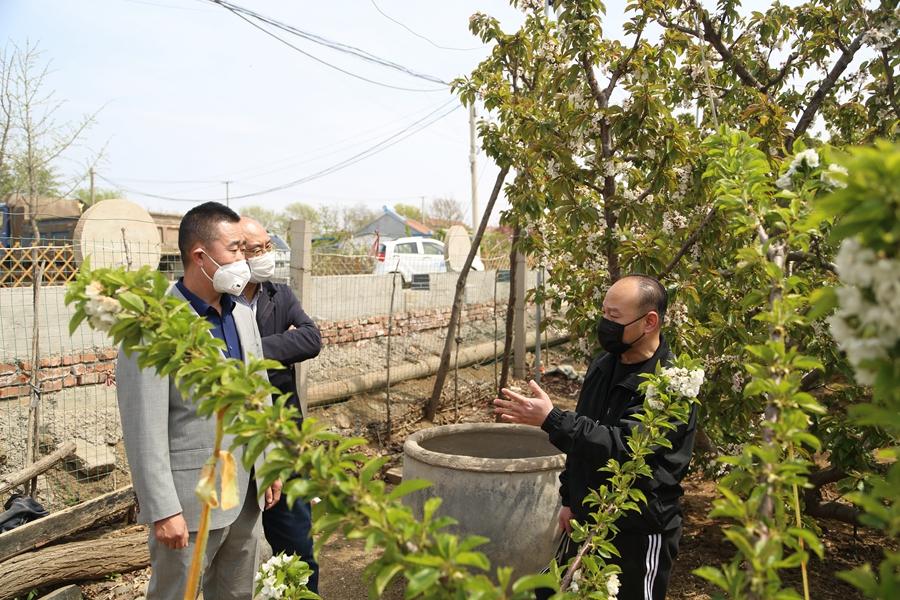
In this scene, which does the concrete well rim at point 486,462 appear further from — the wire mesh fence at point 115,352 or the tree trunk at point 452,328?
the tree trunk at point 452,328

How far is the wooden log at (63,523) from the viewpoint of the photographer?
318 cm

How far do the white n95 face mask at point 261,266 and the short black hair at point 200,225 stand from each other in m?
0.54

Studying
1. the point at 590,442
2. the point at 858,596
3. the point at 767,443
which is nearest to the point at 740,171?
the point at 767,443

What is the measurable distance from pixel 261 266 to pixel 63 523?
1807mm

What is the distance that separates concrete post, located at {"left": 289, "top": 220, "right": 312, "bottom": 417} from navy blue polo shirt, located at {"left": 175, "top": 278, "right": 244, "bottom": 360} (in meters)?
2.19

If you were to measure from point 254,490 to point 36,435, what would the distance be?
2.18 metres

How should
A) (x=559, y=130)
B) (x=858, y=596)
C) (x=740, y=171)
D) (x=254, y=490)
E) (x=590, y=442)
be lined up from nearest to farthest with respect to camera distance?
(x=740, y=171) → (x=590, y=442) → (x=254, y=490) → (x=858, y=596) → (x=559, y=130)

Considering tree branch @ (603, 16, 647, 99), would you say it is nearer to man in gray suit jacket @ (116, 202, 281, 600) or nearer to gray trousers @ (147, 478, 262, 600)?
man in gray suit jacket @ (116, 202, 281, 600)

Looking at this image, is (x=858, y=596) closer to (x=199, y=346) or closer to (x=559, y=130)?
(x=559, y=130)

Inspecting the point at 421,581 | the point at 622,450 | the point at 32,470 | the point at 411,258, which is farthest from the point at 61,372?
the point at 411,258

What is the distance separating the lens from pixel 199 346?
1.21 metres

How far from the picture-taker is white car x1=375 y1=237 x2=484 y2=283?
1587 centimetres

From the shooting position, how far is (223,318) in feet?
8.36

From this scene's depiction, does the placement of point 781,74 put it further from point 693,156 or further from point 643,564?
point 643,564
